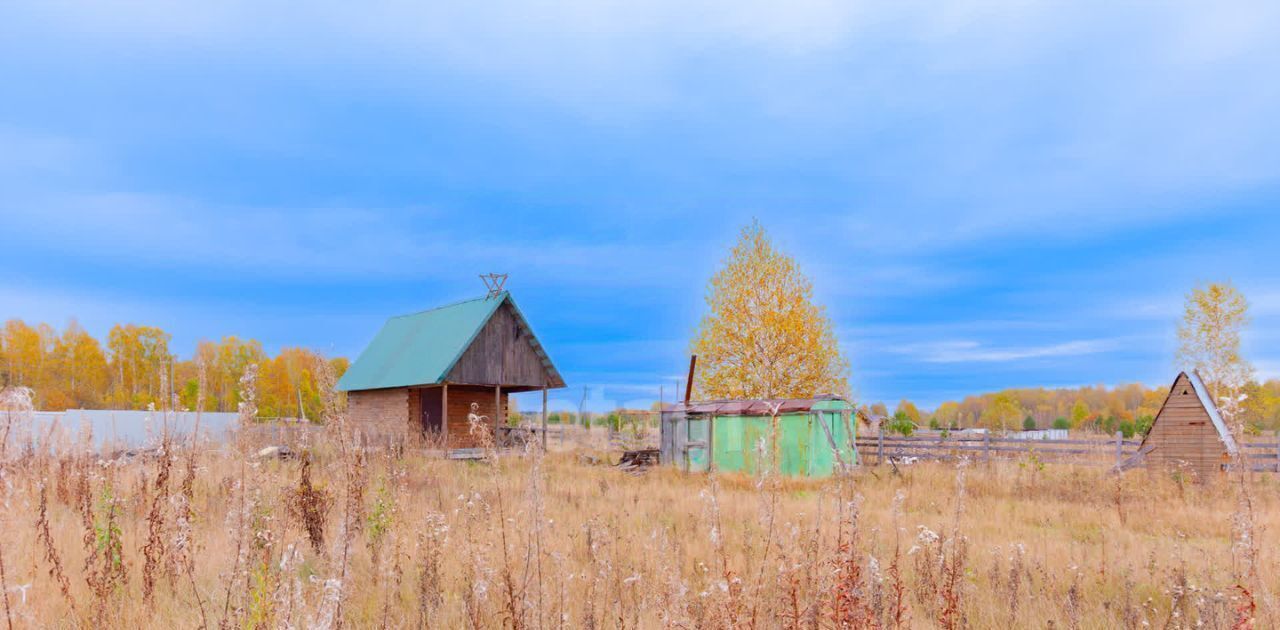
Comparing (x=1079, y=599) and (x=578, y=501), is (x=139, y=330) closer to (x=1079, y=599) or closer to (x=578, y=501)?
(x=578, y=501)

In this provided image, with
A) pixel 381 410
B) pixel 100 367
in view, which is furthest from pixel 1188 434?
pixel 100 367

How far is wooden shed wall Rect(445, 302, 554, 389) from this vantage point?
84.6 ft

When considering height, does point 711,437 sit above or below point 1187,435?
below

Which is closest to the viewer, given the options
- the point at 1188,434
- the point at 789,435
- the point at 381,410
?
the point at 1188,434

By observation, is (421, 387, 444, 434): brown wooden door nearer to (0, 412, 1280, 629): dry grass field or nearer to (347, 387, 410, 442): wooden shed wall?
(347, 387, 410, 442): wooden shed wall

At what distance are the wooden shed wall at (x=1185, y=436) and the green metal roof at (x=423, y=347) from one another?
18292 millimetres

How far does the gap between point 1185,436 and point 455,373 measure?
2024 centimetres

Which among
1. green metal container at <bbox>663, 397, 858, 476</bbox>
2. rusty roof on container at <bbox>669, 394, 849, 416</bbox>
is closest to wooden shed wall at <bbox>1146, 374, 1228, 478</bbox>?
green metal container at <bbox>663, 397, 858, 476</bbox>

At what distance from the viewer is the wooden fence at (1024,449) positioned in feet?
72.5

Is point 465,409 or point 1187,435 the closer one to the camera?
point 1187,435

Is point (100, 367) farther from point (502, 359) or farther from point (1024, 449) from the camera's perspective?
point (1024, 449)

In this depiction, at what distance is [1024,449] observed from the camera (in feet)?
79.6

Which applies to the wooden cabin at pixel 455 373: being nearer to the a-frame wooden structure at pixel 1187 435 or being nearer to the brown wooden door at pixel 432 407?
the brown wooden door at pixel 432 407

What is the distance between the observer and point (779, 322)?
29766mm
